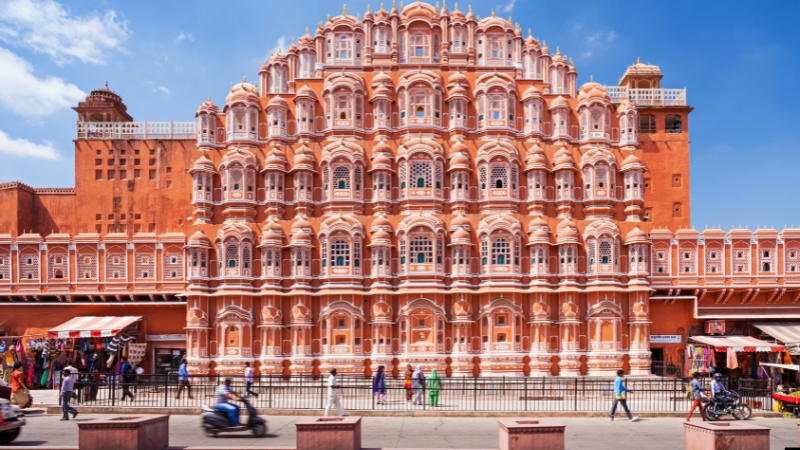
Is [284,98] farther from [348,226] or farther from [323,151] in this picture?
[348,226]

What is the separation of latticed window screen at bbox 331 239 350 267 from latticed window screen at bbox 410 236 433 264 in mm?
3516

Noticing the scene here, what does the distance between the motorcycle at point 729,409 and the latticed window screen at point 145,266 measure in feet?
96.2

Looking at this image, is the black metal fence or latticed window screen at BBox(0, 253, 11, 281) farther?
latticed window screen at BBox(0, 253, 11, 281)

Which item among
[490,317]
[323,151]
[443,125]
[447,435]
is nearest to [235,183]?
[323,151]

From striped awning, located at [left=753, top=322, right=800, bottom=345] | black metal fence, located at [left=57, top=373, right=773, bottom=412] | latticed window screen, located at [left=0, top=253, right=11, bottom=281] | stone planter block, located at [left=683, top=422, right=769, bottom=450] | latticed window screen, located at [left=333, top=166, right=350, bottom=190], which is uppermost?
latticed window screen, located at [left=333, top=166, right=350, bottom=190]

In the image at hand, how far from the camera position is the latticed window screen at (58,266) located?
40031 millimetres

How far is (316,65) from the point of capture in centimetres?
4284

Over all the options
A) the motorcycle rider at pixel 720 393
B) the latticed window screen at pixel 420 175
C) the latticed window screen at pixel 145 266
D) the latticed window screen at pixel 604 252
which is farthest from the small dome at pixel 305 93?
the motorcycle rider at pixel 720 393

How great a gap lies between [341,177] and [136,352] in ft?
47.5

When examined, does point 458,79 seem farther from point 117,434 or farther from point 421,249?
point 117,434

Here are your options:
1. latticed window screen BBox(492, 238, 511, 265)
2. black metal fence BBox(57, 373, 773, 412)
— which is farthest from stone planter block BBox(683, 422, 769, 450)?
latticed window screen BBox(492, 238, 511, 265)

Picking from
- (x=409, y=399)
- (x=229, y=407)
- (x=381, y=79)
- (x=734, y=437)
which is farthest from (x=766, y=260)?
(x=229, y=407)

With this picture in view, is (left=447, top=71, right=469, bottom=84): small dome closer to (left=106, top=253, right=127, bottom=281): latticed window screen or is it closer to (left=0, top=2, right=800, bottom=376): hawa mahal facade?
(left=0, top=2, right=800, bottom=376): hawa mahal facade

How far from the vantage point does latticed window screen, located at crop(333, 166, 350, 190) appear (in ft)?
131
